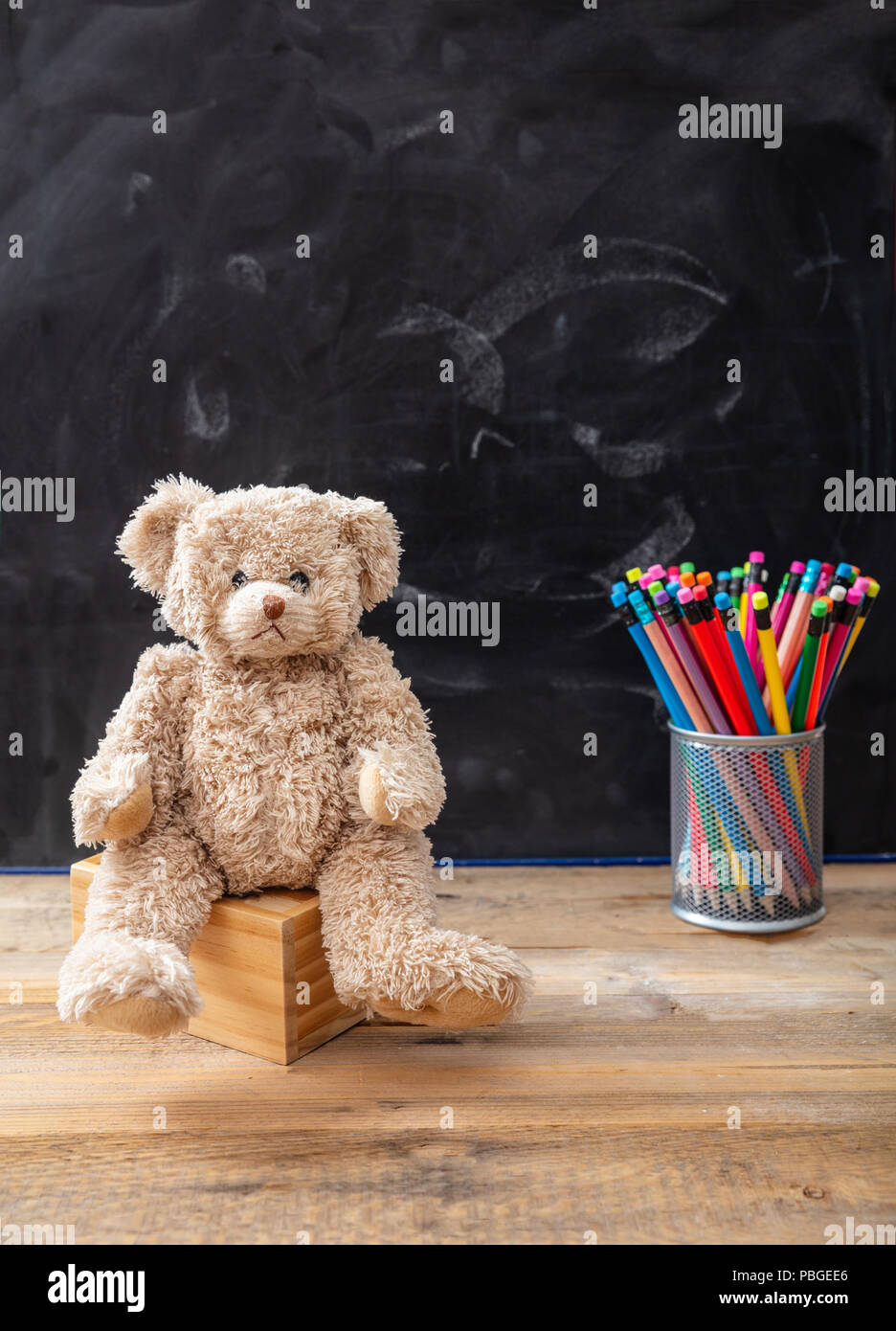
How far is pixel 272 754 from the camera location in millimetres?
1050

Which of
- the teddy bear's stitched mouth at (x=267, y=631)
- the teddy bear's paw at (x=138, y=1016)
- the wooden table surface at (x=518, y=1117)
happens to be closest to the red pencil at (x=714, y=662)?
the wooden table surface at (x=518, y=1117)

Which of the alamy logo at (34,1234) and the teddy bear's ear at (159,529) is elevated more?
the teddy bear's ear at (159,529)

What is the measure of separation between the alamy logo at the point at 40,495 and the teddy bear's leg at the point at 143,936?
0.60 metres

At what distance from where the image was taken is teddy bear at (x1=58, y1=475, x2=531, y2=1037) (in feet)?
3.27

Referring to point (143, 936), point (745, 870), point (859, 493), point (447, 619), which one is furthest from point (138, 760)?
point (859, 493)

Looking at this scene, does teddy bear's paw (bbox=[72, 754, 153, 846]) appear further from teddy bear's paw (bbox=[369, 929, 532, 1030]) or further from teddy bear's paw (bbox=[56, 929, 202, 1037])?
teddy bear's paw (bbox=[369, 929, 532, 1030])

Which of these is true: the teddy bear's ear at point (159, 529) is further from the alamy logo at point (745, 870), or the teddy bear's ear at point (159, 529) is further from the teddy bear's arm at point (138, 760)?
the alamy logo at point (745, 870)

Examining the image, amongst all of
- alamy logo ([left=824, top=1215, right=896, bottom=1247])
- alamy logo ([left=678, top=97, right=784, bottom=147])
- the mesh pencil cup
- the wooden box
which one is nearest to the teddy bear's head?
the wooden box

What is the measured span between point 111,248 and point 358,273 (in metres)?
0.31

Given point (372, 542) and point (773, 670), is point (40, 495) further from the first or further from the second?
point (773, 670)

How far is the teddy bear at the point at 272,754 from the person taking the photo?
39.3 inches

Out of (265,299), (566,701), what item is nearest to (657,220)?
(265,299)

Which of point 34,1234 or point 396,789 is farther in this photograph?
point 396,789

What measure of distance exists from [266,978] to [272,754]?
197mm
